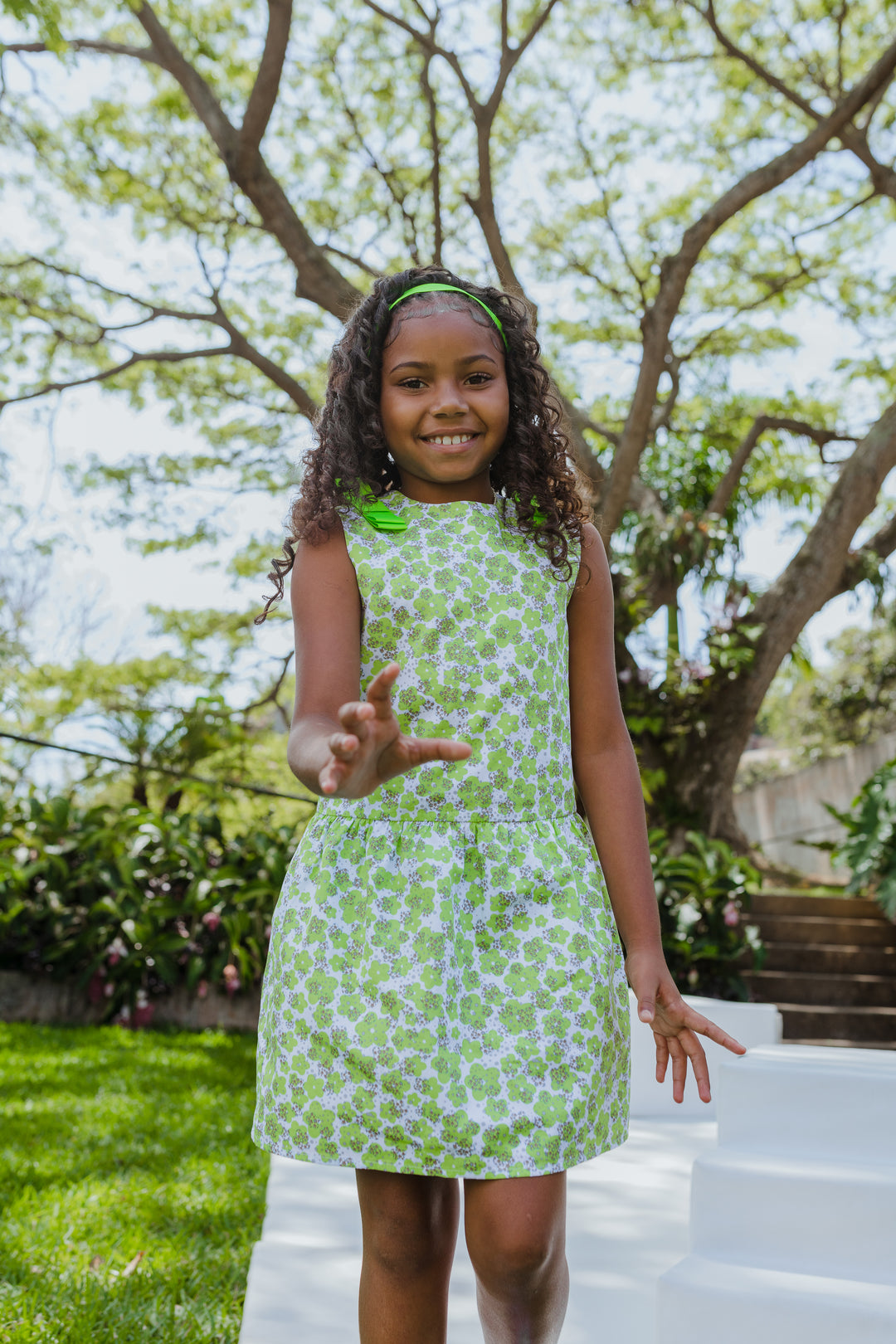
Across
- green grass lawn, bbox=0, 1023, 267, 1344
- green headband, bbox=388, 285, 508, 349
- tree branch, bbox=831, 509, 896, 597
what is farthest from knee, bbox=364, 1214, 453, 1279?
tree branch, bbox=831, 509, 896, 597

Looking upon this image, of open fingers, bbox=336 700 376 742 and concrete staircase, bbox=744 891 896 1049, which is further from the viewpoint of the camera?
concrete staircase, bbox=744 891 896 1049

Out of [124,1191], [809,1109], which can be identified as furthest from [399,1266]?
[124,1191]

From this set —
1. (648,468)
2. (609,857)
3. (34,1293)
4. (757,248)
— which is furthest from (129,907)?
(757,248)

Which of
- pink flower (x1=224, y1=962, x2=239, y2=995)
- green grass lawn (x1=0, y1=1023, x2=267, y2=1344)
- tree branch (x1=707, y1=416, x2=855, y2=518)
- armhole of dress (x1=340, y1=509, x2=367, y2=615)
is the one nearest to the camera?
armhole of dress (x1=340, y1=509, x2=367, y2=615)

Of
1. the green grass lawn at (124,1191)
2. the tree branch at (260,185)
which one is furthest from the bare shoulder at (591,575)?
the tree branch at (260,185)

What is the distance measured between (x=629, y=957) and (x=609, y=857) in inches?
5.3

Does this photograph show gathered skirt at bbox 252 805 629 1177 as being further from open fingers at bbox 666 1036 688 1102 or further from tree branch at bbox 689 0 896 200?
tree branch at bbox 689 0 896 200

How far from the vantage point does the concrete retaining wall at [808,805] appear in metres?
10.8

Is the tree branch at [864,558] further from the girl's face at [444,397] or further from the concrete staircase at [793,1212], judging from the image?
the girl's face at [444,397]

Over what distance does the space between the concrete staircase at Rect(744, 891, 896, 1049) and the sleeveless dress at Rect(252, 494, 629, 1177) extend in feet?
16.7

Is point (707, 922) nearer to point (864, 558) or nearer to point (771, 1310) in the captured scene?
point (864, 558)

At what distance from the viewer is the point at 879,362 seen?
27.2ft

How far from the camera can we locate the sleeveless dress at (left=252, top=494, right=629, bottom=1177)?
129 centimetres

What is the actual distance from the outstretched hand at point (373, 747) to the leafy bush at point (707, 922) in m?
4.76
